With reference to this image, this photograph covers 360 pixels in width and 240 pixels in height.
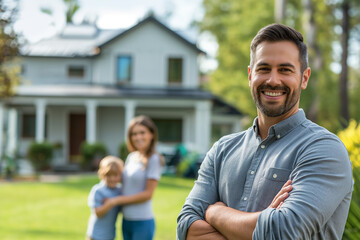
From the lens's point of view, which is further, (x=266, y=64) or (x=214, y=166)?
(x=214, y=166)

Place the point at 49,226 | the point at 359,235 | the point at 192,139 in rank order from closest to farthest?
the point at 359,235 → the point at 49,226 → the point at 192,139

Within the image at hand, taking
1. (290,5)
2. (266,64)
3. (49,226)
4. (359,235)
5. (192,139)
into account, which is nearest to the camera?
(266,64)

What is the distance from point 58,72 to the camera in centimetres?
2398

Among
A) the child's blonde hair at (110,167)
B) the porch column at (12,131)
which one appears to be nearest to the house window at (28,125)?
the porch column at (12,131)

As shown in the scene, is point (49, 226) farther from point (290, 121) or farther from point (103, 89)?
point (103, 89)

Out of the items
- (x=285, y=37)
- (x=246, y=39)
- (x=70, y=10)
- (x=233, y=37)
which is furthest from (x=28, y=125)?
(x=285, y=37)

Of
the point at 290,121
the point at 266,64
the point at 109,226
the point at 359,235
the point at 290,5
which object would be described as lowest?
the point at 109,226

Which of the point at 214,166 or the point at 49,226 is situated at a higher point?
the point at 214,166

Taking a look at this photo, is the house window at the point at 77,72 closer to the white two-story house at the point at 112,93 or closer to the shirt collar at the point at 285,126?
the white two-story house at the point at 112,93

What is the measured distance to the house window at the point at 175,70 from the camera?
2303 centimetres

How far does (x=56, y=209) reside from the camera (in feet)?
35.9

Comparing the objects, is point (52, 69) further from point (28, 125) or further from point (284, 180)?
point (284, 180)

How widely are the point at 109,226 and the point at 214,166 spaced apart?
2288mm

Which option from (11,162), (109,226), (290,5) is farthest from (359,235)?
(290,5)
